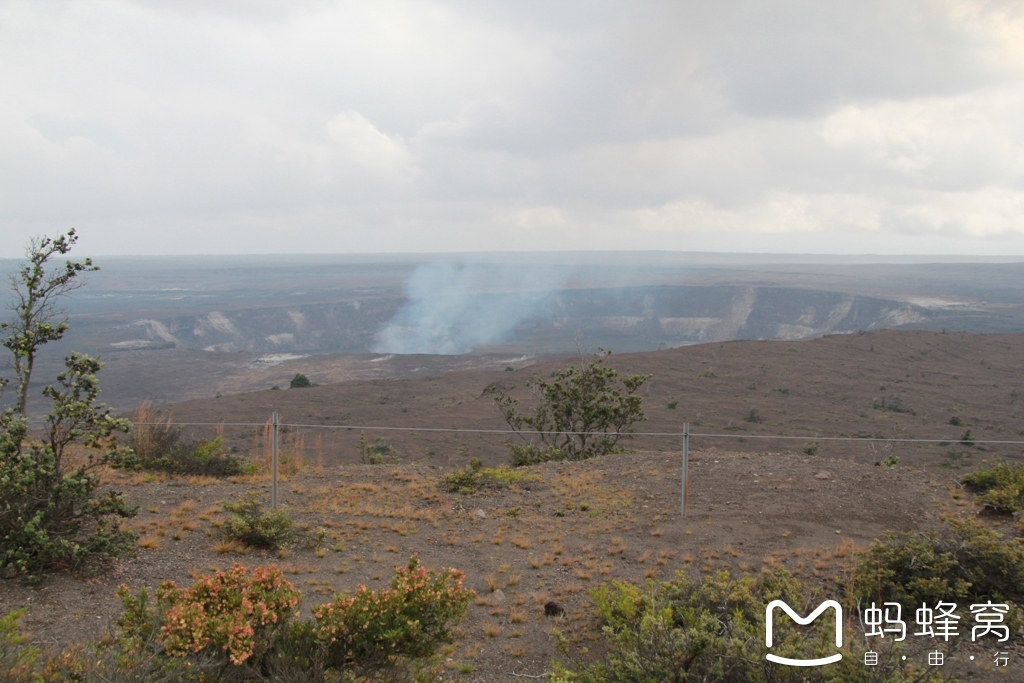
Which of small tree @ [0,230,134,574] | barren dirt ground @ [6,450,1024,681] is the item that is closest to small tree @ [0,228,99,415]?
small tree @ [0,230,134,574]

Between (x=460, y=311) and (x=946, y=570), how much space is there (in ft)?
383

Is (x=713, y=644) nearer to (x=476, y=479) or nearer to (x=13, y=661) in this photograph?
(x=13, y=661)

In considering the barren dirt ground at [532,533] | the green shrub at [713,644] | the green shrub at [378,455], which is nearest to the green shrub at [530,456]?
the barren dirt ground at [532,533]

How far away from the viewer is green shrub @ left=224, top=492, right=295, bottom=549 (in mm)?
8102

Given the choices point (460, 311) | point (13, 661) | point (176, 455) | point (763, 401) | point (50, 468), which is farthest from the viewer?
point (460, 311)

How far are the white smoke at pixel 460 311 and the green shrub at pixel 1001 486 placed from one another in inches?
3606

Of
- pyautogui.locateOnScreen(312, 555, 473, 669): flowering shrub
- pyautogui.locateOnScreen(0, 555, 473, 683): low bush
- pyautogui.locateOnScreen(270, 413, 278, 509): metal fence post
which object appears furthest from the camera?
pyautogui.locateOnScreen(270, 413, 278, 509): metal fence post

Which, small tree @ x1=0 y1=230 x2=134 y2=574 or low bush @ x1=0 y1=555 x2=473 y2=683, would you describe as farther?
small tree @ x1=0 y1=230 x2=134 y2=574

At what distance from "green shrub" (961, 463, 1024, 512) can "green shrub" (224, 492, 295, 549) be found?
9.14m

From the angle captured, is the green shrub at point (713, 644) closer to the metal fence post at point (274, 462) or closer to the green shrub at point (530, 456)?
the metal fence post at point (274, 462)

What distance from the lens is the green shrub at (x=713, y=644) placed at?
13.3 ft

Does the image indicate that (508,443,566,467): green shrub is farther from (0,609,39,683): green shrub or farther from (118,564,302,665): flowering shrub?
(0,609,39,683): green shrub

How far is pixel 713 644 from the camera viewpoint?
14.1ft

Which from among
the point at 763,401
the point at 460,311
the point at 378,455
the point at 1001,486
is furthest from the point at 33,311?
the point at 460,311
